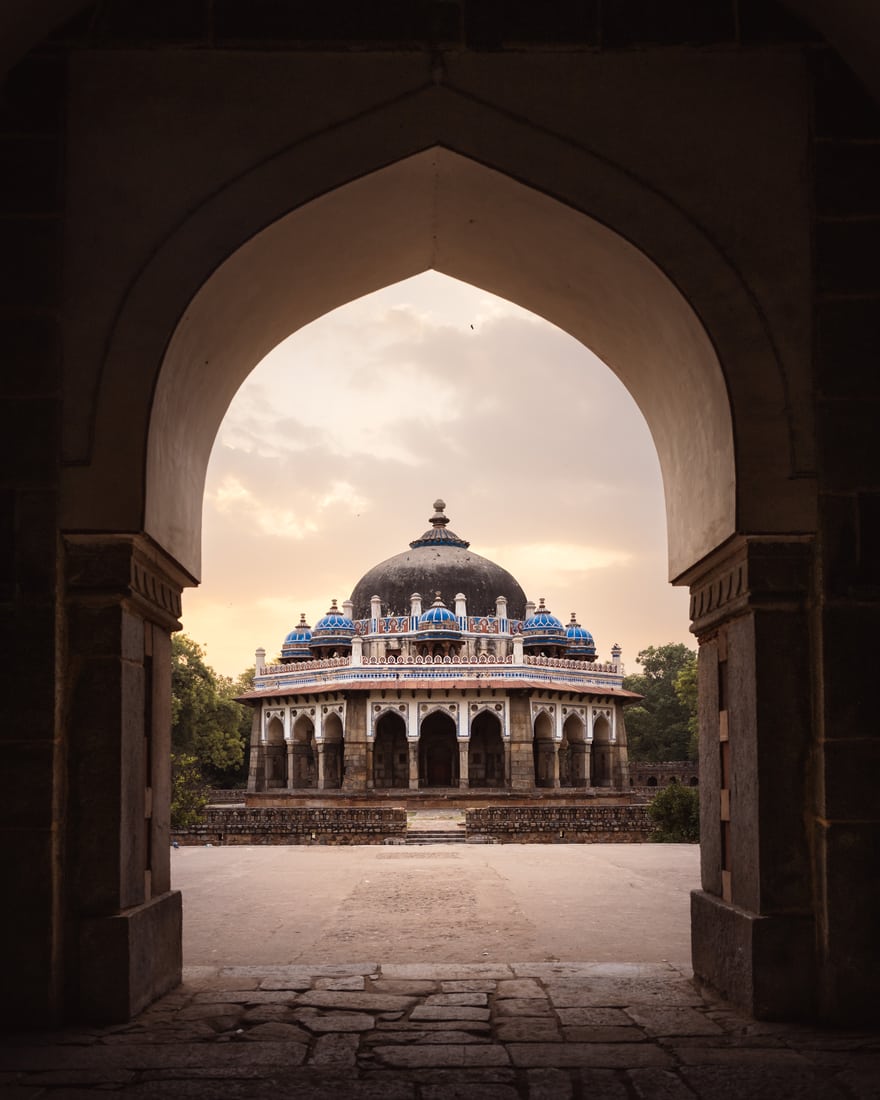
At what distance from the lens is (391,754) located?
37.4 meters

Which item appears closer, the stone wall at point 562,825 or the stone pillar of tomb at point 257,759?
the stone wall at point 562,825

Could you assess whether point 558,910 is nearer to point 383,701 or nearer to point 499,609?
point 383,701

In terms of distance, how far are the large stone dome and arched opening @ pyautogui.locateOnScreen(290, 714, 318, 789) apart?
5229mm

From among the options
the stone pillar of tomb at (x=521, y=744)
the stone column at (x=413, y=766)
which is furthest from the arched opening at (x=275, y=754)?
the stone pillar of tomb at (x=521, y=744)

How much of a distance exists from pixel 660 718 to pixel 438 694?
19.3 metres

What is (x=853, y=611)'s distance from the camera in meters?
4.68

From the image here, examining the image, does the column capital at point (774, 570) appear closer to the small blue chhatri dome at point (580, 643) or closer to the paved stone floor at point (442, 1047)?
the paved stone floor at point (442, 1047)

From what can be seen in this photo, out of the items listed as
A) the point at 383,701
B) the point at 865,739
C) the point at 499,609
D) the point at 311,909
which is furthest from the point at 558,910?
the point at 499,609

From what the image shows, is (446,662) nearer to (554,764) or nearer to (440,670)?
(440,670)

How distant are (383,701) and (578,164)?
29.1 metres

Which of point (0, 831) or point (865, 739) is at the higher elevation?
point (865, 739)

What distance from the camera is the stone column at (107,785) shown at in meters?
4.55

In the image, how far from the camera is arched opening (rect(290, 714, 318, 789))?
36.4 m

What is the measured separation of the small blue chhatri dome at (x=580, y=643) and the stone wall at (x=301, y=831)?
1977cm
